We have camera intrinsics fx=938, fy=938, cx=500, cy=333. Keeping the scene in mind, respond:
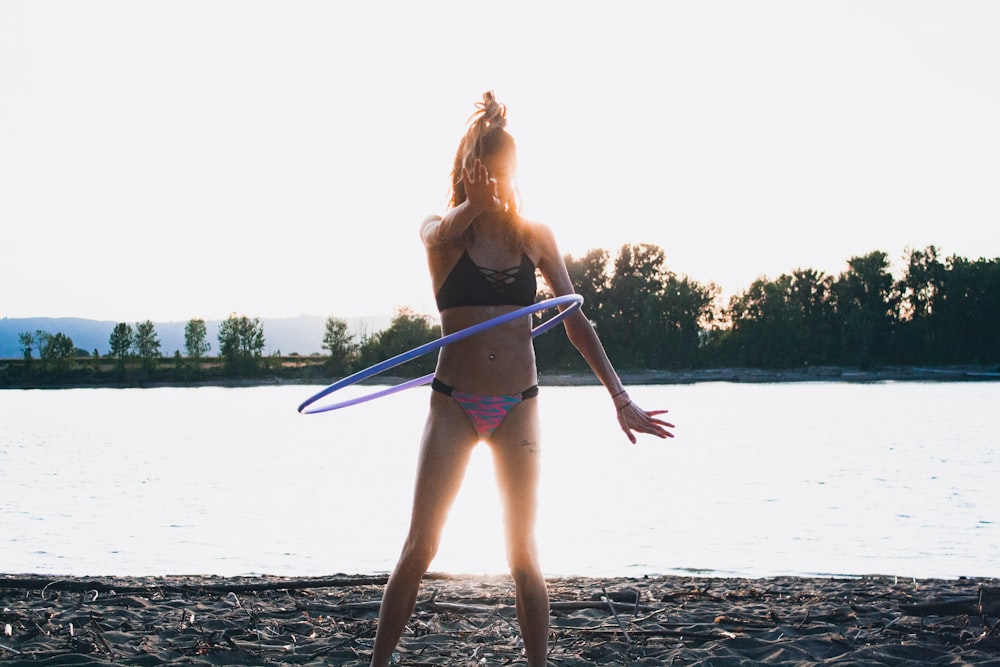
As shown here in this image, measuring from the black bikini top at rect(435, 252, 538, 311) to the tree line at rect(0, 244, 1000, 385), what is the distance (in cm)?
9288

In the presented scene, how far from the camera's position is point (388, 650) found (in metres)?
3.71

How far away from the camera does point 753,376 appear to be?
102 m

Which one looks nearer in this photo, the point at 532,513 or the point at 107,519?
the point at 532,513

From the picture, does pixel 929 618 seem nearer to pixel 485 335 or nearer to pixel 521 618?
pixel 521 618

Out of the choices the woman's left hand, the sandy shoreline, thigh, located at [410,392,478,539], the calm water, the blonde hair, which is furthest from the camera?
the calm water

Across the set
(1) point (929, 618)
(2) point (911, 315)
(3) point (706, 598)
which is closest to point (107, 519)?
(3) point (706, 598)

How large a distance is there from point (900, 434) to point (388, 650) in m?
31.8

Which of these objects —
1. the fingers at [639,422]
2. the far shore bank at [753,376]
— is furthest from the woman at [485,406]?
the far shore bank at [753,376]

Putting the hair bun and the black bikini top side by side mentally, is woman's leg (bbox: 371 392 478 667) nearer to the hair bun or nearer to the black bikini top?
the black bikini top

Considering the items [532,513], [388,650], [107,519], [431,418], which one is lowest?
[107,519]

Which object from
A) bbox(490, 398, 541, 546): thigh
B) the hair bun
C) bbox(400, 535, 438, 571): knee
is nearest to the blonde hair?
the hair bun

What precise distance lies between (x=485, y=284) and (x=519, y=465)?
73 centimetres

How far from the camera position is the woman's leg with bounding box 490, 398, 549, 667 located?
372 centimetres

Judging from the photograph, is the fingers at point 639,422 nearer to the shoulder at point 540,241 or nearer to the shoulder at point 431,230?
the shoulder at point 540,241
